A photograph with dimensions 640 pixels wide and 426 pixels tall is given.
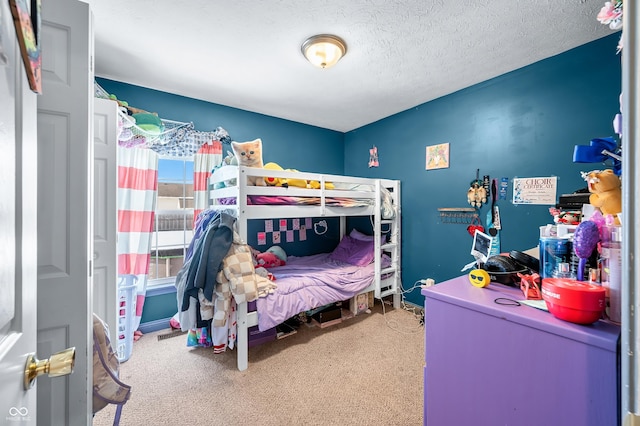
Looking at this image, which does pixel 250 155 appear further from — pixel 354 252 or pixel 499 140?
pixel 499 140

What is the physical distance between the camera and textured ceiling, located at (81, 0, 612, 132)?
157 cm

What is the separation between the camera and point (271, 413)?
157 cm

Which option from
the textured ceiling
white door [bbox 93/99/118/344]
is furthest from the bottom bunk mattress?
the textured ceiling

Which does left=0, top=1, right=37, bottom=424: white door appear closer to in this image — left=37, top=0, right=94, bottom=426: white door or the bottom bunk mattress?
left=37, top=0, right=94, bottom=426: white door

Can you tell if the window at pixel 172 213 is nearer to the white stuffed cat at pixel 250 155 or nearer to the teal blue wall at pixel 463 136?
the teal blue wall at pixel 463 136

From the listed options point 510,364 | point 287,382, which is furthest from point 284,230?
point 510,364

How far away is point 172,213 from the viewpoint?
2824 mm

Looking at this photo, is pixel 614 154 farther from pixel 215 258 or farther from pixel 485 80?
pixel 215 258

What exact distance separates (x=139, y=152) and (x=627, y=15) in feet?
10.1

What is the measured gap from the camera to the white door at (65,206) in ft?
3.25

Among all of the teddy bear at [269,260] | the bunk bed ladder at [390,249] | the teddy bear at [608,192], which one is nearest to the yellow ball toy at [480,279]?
the teddy bear at [608,192]

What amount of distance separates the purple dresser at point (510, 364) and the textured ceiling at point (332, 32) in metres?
1.72

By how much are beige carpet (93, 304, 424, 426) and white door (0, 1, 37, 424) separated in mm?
1355

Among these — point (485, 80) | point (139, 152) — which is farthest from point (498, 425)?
point (139, 152)
